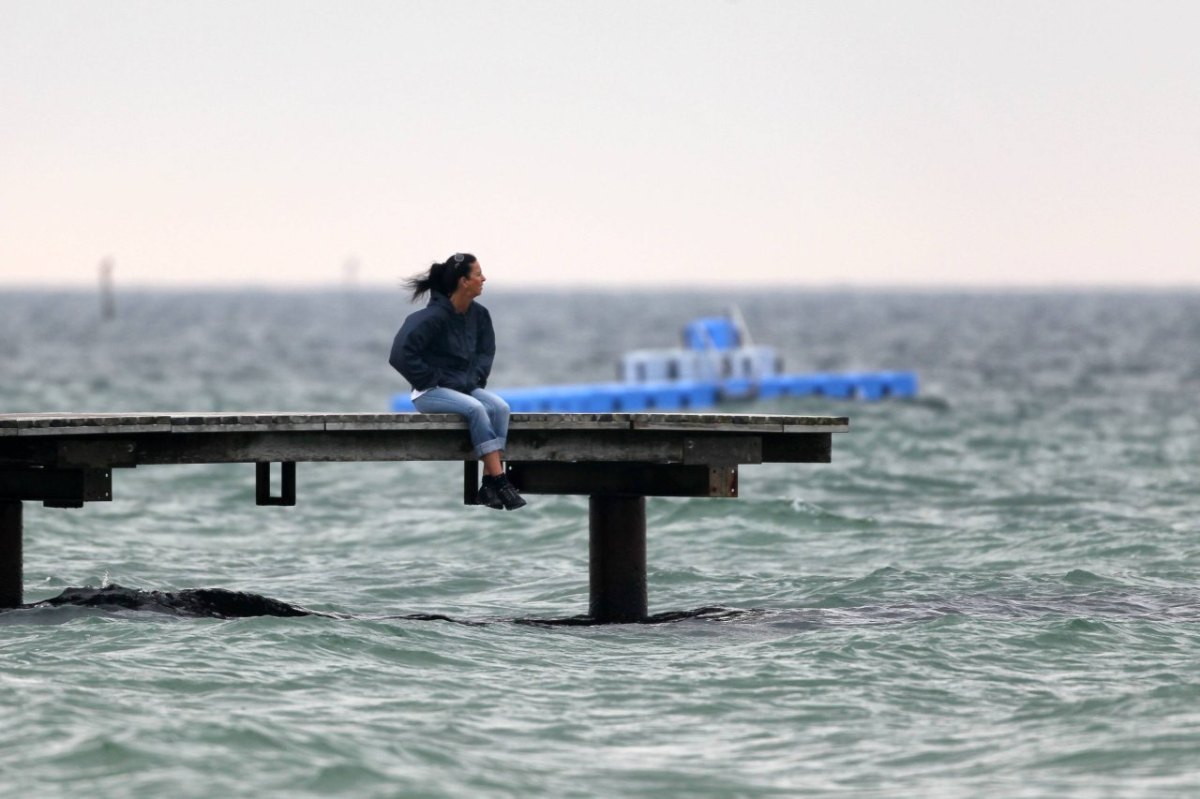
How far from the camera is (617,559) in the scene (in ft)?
40.6

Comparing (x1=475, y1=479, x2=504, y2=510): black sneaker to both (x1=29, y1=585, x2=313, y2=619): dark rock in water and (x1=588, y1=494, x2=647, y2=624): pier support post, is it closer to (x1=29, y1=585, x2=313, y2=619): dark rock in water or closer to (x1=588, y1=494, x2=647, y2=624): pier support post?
(x1=588, y1=494, x2=647, y2=624): pier support post

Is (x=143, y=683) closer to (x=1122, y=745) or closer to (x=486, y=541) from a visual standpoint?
(x=1122, y=745)

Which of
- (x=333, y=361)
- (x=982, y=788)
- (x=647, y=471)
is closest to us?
(x=982, y=788)

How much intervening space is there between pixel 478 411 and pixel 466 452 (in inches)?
17.4

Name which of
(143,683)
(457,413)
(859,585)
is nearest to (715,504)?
(859,585)

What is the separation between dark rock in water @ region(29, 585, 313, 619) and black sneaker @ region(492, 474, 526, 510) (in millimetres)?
1755

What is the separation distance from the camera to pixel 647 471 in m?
12.4

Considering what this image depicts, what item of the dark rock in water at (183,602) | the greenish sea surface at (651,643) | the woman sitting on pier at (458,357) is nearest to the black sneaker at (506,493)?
the woman sitting on pier at (458,357)

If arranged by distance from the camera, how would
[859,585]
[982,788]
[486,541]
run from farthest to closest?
[486,541] → [859,585] → [982,788]

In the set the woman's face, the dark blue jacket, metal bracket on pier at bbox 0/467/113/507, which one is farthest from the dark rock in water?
the woman's face

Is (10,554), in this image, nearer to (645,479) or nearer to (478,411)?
(478,411)

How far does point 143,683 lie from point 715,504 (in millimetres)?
10035

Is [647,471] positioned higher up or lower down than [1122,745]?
higher up

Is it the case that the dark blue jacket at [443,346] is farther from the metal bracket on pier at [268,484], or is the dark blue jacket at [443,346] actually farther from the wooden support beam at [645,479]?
the metal bracket on pier at [268,484]
